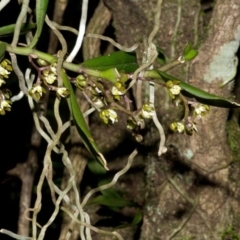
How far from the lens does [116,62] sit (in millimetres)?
750

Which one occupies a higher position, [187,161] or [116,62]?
[116,62]

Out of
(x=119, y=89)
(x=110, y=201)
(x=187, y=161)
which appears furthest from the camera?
(x=110, y=201)

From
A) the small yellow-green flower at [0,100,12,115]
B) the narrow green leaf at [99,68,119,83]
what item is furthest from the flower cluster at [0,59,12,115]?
the narrow green leaf at [99,68,119,83]

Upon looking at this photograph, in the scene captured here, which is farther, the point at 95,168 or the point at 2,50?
the point at 95,168

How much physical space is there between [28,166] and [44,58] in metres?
0.76

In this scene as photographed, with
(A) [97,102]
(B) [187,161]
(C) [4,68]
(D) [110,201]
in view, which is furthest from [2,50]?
(D) [110,201]

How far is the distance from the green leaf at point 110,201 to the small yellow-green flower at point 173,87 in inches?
23.3

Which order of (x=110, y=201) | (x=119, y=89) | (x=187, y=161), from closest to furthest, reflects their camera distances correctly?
(x=119, y=89) < (x=187, y=161) < (x=110, y=201)

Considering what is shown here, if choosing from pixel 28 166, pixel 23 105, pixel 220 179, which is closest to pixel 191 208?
pixel 220 179

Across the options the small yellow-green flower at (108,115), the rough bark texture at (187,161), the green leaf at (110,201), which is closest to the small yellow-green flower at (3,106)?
the small yellow-green flower at (108,115)

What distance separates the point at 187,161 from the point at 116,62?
337 millimetres

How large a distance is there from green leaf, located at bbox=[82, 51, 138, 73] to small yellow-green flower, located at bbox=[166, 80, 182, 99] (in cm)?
8

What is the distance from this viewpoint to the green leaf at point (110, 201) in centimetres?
123

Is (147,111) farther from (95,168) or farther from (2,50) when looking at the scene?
(95,168)
